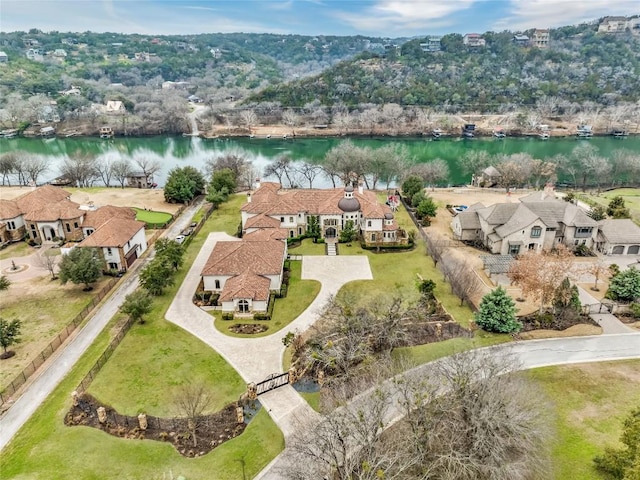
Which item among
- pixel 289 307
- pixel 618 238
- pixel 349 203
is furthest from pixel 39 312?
pixel 618 238

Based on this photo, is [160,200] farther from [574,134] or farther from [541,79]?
[541,79]

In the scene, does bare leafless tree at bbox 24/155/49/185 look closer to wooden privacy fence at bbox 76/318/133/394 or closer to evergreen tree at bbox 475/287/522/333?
wooden privacy fence at bbox 76/318/133/394

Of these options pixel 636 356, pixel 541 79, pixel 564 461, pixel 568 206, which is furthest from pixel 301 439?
pixel 541 79

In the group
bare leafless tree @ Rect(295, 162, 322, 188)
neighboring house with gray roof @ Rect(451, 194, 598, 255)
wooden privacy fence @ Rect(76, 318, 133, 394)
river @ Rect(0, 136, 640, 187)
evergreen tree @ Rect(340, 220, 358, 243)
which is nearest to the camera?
wooden privacy fence @ Rect(76, 318, 133, 394)

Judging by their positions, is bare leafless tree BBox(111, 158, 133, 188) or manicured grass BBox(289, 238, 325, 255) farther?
bare leafless tree BBox(111, 158, 133, 188)

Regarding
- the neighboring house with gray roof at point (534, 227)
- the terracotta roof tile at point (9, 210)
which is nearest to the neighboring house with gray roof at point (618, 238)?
the neighboring house with gray roof at point (534, 227)

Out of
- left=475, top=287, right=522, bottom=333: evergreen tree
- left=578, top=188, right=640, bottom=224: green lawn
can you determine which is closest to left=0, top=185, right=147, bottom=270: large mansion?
left=475, top=287, right=522, bottom=333: evergreen tree

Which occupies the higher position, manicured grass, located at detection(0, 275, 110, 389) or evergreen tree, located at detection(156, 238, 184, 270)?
evergreen tree, located at detection(156, 238, 184, 270)
